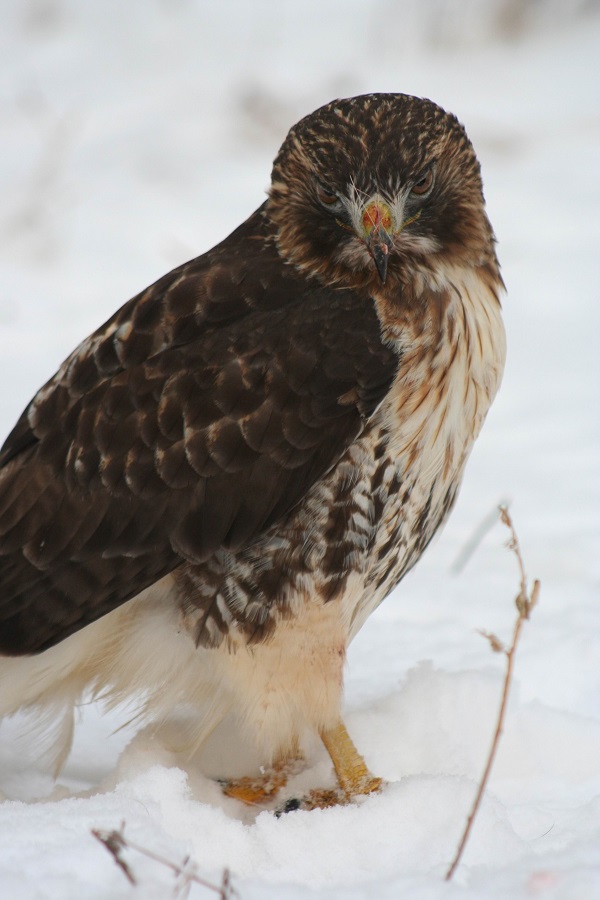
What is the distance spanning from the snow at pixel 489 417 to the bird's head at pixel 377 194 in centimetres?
113

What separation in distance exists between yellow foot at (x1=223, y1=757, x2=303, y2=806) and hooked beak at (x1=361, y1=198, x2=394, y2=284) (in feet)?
4.07

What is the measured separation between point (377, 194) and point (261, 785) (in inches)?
55.7

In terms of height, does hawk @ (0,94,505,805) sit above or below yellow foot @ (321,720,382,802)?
above

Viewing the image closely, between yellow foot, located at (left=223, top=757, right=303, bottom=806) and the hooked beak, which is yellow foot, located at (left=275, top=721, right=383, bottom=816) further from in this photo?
the hooked beak

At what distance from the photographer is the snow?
8.18ft

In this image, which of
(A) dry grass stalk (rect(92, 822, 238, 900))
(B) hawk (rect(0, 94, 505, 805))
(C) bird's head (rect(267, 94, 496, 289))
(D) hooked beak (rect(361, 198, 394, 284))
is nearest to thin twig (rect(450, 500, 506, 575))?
(B) hawk (rect(0, 94, 505, 805))

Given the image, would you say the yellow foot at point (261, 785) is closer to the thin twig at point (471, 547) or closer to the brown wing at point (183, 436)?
the brown wing at point (183, 436)

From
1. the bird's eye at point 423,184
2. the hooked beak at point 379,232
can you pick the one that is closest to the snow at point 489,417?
the hooked beak at point 379,232

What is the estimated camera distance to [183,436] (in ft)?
9.07

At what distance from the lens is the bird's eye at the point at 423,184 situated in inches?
111

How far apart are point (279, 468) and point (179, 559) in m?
0.30

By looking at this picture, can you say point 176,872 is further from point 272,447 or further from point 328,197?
point 328,197

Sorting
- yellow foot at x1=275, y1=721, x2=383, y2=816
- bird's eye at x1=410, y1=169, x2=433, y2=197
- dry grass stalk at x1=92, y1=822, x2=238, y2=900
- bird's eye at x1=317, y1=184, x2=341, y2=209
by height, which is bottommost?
yellow foot at x1=275, y1=721, x2=383, y2=816

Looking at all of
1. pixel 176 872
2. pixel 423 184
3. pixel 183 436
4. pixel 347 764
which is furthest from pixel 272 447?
pixel 176 872
